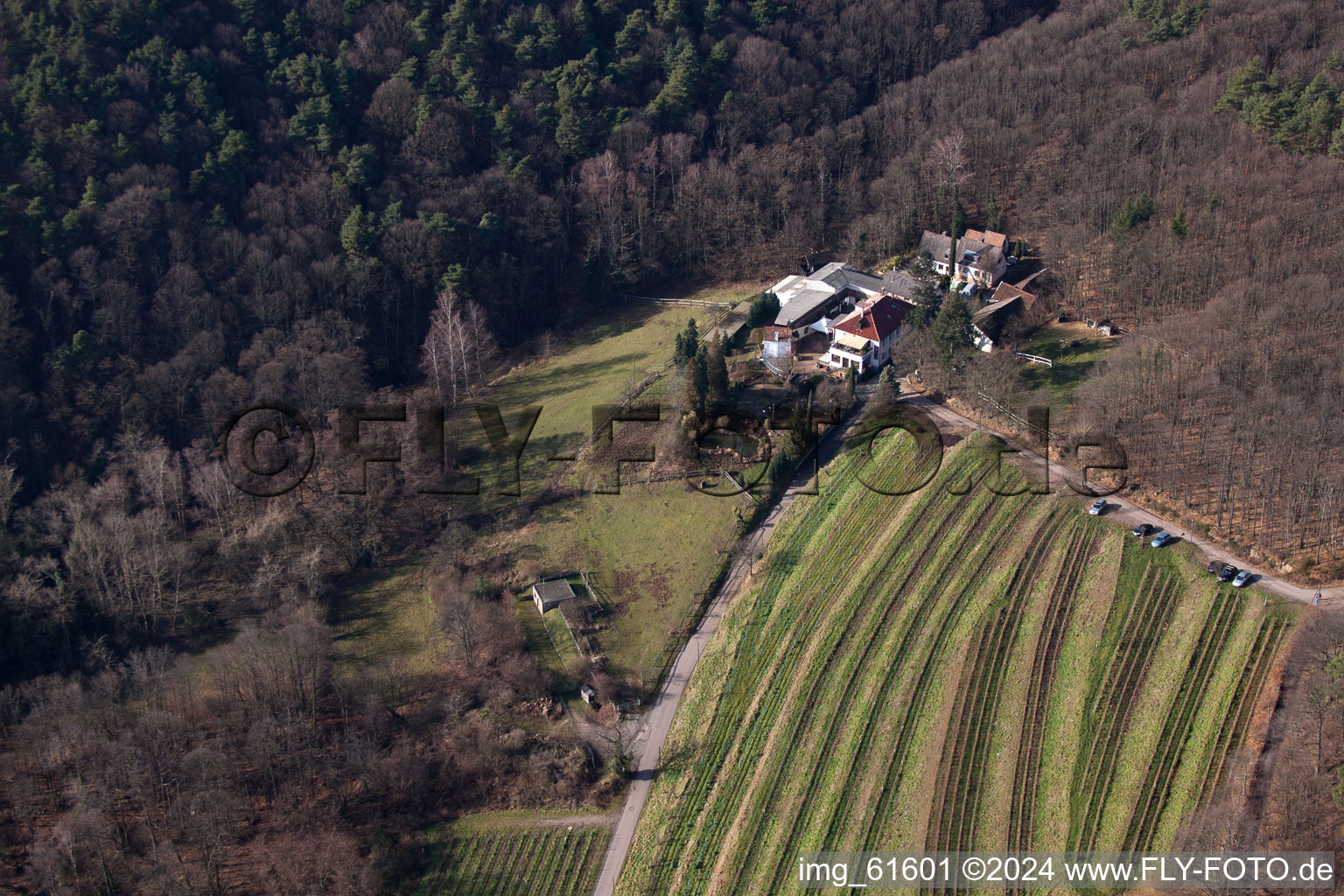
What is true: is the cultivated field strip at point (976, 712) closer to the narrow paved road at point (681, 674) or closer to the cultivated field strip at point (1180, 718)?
the cultivated field strip at point (1180, 718)

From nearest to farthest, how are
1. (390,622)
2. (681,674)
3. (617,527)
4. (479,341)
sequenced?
(681,674) → (390,622) → (617,527) → (479,341)

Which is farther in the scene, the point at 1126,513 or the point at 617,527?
the point at 617,527

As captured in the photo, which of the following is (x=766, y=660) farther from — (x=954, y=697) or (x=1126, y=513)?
(x=1126, y=513)

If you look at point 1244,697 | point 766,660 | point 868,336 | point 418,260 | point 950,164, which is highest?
point 950,164

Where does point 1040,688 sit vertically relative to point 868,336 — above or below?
below

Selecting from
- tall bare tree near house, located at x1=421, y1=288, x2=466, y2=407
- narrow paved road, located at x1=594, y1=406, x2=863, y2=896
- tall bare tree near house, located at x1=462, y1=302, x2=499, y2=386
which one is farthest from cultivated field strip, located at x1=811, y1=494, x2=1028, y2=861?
tall bare tree near house, located at x1=462, y1=302, x2=499, y2=386

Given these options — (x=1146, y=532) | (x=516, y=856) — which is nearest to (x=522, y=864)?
(x=516, y=856)
